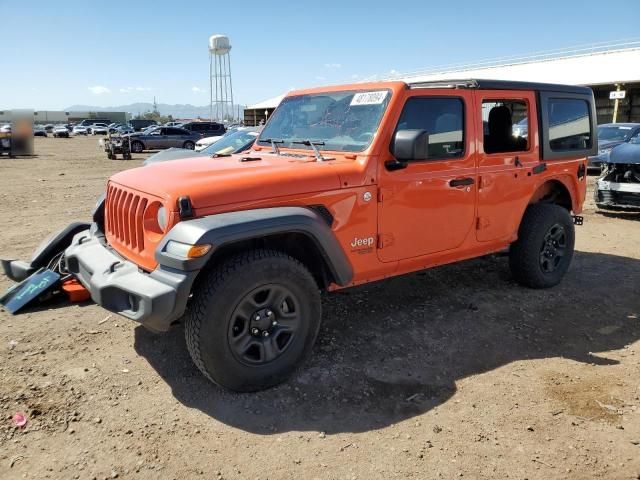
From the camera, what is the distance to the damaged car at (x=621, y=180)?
8.68 metres

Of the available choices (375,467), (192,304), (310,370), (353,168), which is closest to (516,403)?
(375,467)

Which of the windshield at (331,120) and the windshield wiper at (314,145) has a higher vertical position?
the windshield at (331,120)

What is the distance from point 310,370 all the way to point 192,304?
1.02 m

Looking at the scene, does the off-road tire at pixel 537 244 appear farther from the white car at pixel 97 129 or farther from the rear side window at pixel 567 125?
the white car at pixel 97 129

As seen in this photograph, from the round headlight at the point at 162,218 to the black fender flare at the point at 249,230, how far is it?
0.14 meters

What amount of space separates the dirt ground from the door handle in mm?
1210

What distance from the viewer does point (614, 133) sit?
13906 millimetres


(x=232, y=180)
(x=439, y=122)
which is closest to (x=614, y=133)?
(x=439, y=122)

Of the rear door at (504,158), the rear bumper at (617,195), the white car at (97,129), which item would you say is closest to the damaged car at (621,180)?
the rear bumper at (617,195)

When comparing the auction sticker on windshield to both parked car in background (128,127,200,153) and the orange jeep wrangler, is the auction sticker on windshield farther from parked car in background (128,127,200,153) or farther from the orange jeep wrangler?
parked car in background (128,127,200,153)

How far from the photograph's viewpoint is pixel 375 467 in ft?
8.76

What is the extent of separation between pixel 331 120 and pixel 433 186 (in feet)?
3.15

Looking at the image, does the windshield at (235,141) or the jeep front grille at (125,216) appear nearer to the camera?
the jeep front grille at (125,216)

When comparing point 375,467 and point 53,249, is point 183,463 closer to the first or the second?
point 375,467
